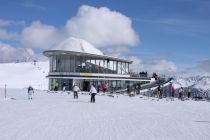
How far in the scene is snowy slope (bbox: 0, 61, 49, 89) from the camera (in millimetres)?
104675

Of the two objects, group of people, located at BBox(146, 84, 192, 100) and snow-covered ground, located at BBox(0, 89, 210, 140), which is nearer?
snow-covered ground, located at BBox(0, 89, 210, 140)

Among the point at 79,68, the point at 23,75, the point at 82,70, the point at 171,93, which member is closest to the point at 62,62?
the point at 79,68

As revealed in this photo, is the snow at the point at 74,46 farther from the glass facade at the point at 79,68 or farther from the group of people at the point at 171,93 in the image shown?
the group of people at the point at 171,93

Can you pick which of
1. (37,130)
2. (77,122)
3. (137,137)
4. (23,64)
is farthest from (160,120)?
(23,64)

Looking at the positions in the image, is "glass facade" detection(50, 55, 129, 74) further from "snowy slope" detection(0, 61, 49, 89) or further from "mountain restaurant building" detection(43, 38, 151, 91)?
"snowy slope" detection(0, 61, 49, 89)

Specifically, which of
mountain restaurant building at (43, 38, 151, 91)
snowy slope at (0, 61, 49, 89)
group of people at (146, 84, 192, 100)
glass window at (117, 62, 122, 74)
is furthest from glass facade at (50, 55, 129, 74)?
snowy slope at (0, 61, 49, 89)

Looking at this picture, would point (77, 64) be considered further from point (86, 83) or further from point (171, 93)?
point (171, 93)

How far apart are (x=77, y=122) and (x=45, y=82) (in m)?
99.9

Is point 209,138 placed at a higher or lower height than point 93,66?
lower

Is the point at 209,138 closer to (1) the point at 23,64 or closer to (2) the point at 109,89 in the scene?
(2) the point at 109,89

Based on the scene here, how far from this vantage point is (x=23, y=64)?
132 metres

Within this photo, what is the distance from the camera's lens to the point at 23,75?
114 metres

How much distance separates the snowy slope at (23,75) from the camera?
105m

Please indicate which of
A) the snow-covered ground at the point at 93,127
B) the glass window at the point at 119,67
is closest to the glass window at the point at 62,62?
the glass window at the point at 119,67
